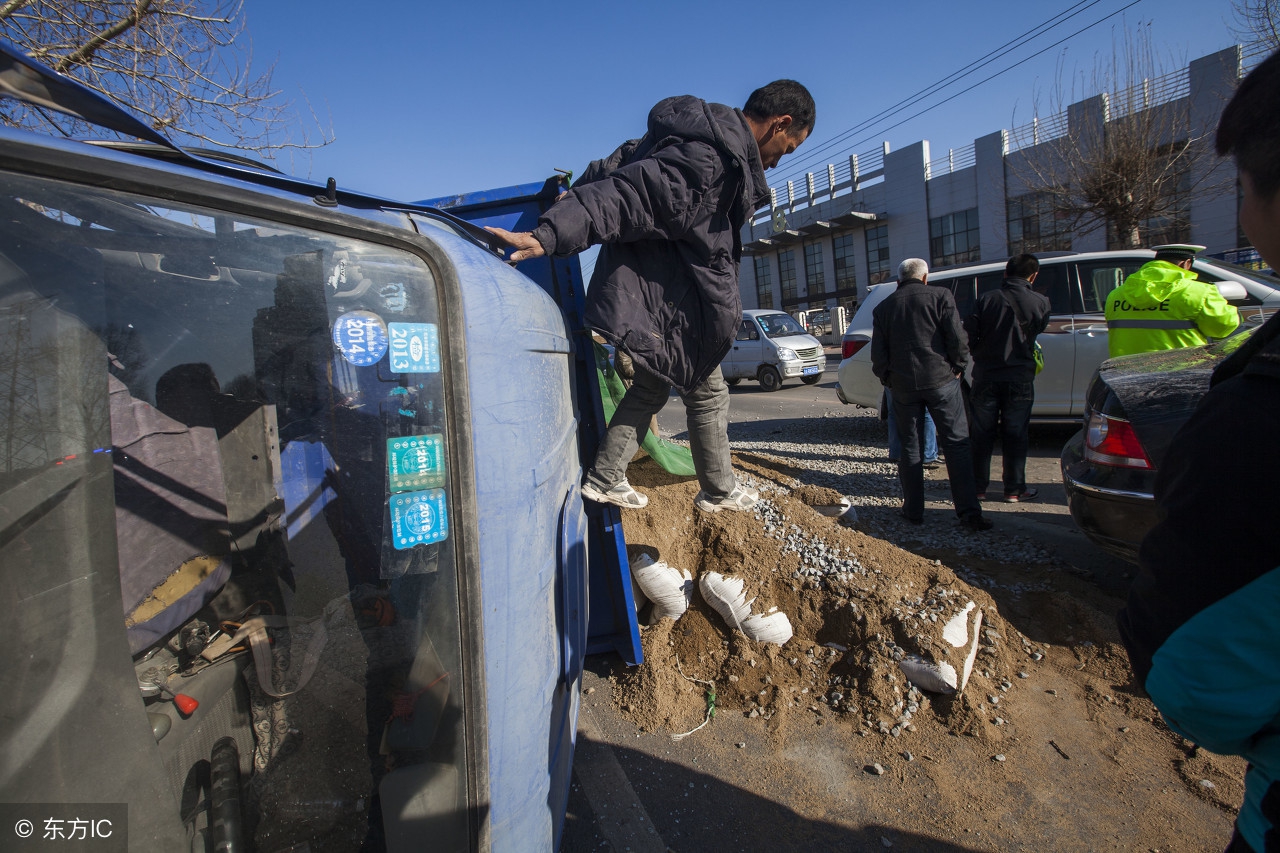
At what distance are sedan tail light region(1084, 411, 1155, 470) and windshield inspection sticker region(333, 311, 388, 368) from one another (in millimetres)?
3198

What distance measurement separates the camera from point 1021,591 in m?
3.42

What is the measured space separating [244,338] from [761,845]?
208cm

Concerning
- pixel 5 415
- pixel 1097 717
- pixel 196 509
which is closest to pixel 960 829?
pixel 1097 717

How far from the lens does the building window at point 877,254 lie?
2691 cm

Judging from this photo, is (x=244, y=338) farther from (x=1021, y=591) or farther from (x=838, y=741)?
(x=1021, y=591)

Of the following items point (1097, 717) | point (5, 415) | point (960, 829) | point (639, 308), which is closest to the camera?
point (5, 415)

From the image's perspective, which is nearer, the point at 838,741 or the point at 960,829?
the point at 960,829

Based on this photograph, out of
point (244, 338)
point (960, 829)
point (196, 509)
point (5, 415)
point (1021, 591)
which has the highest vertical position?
point (244, 338)

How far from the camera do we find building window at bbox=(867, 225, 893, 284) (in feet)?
88.3

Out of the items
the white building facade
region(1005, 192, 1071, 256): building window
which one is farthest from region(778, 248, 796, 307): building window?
region(1005, 192, 1071, 256): building window

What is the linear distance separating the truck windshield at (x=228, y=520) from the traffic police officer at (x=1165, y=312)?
16.4ft

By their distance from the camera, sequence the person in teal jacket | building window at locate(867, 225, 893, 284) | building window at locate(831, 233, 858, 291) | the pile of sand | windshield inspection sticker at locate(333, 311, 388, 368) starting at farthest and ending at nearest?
building window at locate(831, 233, 858, 291)
building window at locate(867, 225, 893, 284)
the pile of sand
windshield inspection sticker at locate(333, 311, 388, 368)
the person in teal jacket

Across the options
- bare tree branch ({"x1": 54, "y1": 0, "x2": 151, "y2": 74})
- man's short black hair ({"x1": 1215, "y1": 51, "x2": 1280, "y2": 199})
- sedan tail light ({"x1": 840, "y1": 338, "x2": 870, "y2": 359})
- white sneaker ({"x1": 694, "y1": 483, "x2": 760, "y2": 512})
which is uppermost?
bare tree branch ({"x1": 54, "y1": 0, "x2": 151, "y2": 74})

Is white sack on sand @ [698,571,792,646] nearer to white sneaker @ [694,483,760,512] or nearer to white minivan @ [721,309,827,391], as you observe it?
white sneaker @ [694,483,760,512]
